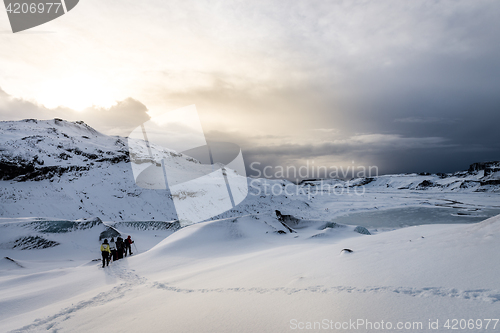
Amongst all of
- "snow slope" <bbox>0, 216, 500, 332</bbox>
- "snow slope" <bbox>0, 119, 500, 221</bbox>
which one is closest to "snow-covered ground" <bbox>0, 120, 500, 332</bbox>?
"snow slope" <bbox>0, 216, 500, 332</bbox>

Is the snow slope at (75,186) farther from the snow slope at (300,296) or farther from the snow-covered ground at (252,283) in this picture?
the snow slope at (300,296)

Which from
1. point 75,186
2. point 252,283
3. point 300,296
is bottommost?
point 252,283

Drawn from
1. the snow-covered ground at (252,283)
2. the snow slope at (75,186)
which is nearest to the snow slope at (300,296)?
the snow-covered ground at (252,283)

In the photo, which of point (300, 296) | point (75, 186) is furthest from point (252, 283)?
point (75, 186)

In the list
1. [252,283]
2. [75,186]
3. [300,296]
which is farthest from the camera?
[75,186]

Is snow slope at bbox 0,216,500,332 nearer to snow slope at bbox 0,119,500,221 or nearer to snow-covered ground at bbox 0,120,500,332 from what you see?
snow-covered ground at bbox 0,120,500,332

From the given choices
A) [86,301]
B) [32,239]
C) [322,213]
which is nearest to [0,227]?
[32,239]

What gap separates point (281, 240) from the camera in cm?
1482

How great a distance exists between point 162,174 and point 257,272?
33470 mm

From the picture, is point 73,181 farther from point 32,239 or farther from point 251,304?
point 251,304

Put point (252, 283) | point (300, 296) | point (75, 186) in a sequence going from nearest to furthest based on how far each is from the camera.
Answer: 1. point (300, 296)
2. point (252, 283)
3. point (75, 186)

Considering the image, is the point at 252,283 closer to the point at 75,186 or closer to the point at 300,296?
the point at 300,296

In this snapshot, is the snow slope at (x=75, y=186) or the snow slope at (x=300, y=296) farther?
the snow slope at (x=75, y=186)

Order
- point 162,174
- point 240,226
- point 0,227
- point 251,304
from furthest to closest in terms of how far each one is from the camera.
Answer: point 162,174
point 240,226
point 0,227
point 251,304
